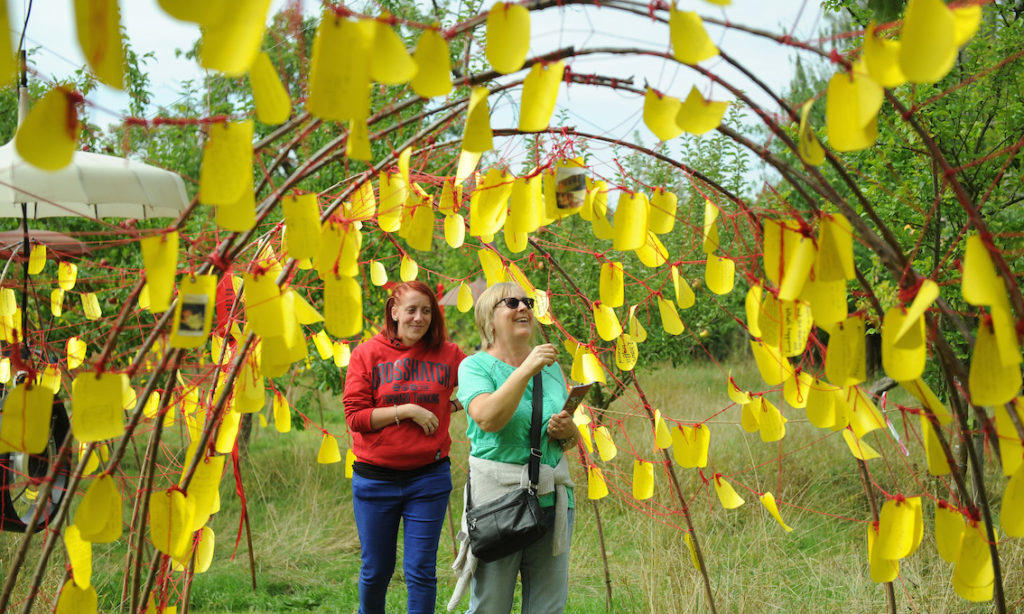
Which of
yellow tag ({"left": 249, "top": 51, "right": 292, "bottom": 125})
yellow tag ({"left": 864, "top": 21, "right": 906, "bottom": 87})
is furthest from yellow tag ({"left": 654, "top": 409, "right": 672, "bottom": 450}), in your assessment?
yellow tag ({"left": 249, "top": 51, "right": 292, "bottom": 125})

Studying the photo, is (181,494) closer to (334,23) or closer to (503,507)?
(334,23)

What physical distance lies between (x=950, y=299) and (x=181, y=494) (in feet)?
9.23

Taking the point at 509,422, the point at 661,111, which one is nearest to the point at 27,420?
the point at 661,111

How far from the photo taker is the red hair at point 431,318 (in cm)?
233

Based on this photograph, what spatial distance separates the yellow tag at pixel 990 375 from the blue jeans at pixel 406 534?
1733 mm

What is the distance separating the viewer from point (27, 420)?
85 centimetres

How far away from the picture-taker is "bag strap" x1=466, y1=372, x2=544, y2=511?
75.4 inches

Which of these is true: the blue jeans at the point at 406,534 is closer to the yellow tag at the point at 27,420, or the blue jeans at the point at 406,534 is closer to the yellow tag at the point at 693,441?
the yellow tag at the point at 693,441

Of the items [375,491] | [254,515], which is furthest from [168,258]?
[254,515]

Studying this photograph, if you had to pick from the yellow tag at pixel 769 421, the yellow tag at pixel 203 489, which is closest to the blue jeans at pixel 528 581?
the yellow tag at pixel 769 421

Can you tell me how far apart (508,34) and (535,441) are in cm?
133

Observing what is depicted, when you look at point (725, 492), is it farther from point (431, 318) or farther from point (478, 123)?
point (478, 123)

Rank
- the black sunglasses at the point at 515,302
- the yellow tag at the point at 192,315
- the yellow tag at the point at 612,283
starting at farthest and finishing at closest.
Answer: the black sunglasses at the point at 515,302, the yellow tag at the point at 612,283, the yellow tag at the point at 192,315

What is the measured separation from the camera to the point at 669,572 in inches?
111
